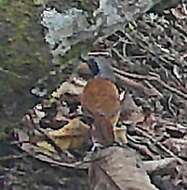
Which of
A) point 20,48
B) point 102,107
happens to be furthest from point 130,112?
point 20,48

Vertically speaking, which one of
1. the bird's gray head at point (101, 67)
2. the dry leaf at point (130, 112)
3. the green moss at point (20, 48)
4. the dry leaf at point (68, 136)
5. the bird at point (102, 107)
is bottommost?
the dry leaf at point (130, 112)

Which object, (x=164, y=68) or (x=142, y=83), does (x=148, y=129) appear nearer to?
(x=142, y=83)

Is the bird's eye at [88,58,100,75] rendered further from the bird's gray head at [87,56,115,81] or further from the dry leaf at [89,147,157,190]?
the dry leaf at [89,147,157,190]

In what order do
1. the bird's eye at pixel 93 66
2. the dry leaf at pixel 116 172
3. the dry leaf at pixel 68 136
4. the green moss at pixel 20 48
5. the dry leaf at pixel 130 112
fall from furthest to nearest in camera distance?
the bird's eye at pixel 93 66 → the dry leaf at pixel 130 112 → the dry leaf at pixel 68 136 → the dry leaf at pixel 116 172 → the green moss at pixel 20 48

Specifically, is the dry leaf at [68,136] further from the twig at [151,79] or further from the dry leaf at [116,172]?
the twig at [151,79]

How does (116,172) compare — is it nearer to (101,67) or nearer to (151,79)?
(101,67)

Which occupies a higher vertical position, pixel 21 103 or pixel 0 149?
pixel 21 103

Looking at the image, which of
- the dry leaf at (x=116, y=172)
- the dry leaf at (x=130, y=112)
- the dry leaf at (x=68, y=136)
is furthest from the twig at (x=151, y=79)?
the dry leaf at (x=116, y=172)

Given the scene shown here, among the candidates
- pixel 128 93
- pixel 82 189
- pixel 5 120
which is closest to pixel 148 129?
pixel 128 93
